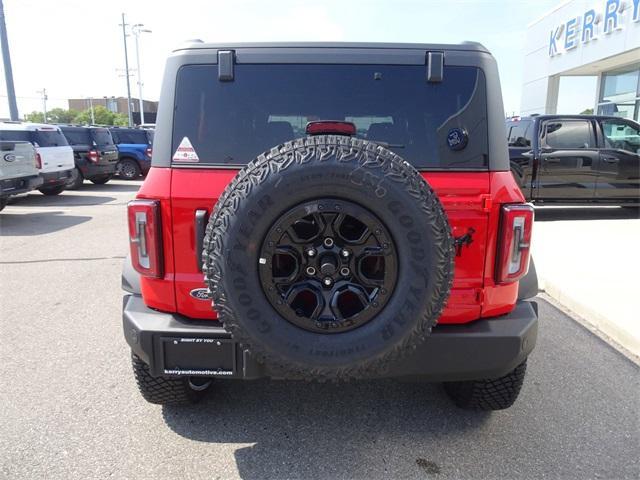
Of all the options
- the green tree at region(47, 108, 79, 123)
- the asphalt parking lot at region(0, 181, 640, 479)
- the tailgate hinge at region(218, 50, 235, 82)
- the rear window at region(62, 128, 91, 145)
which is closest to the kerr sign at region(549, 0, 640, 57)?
the asphalt parking lot at region(0, 181, 640, 479)

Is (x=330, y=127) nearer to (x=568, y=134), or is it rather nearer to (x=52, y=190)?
(x=568, y=134)

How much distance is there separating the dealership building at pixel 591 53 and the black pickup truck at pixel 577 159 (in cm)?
631

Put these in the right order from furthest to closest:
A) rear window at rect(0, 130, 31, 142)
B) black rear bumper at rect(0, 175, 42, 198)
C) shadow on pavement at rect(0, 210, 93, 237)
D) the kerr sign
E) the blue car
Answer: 1. the blue car
2. the kerr sign
3. rear window at rect(0, 130, 31, 142)
4. black rear bumper at rect(0, 175, 42, 198)
5. shadow on pavement at rect(0, 210, 93, 237)

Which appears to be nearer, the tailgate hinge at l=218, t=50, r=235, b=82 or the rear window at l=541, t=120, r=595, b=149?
the tailgate hinge at l=218, t=50, r=235, b=82

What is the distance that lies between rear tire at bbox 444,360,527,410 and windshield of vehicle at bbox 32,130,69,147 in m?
11.9

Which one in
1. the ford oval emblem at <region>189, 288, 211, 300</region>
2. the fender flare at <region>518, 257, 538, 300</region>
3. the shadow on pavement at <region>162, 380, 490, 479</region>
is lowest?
the shadow on pavement at <region>162, 380, 490, 479</region>

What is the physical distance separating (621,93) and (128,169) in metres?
17.6

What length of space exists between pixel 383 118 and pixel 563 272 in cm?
402

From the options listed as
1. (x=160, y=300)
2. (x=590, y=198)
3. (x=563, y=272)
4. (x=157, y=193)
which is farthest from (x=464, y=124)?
(x=590, y=198)

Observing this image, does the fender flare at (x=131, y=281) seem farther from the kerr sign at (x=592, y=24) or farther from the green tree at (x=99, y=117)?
the green tree at (x=99, y=117)

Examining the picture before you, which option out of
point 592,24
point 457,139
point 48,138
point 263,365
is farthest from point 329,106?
point 592,24

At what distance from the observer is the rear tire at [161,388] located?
263cm

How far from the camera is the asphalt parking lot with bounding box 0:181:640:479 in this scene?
7.77 feet

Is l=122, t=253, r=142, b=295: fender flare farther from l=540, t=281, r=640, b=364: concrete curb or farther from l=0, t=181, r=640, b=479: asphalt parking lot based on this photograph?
l=540, t=281, r=640, b=364: concrete curb
